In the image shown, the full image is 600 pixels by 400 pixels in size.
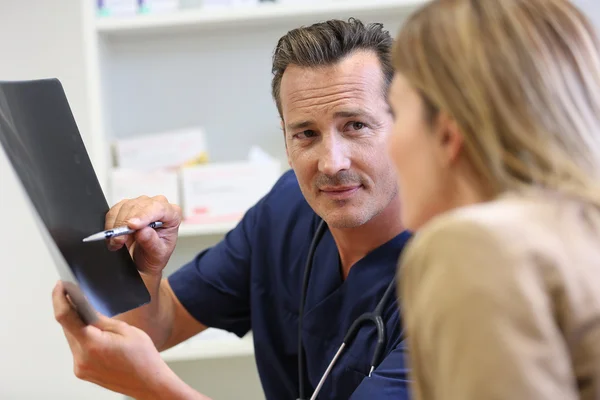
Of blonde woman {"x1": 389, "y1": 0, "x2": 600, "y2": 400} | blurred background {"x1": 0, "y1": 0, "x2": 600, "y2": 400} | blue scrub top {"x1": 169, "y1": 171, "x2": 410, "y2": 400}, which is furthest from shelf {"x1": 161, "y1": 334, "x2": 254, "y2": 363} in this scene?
blonde woman {"x1": 389, "y1": 0, "x2": 600, "y2": 400}

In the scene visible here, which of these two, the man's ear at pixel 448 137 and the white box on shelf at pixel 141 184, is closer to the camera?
the man's ear at pixel 448 137

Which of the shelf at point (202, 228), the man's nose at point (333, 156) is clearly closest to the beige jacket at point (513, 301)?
the man's nose at point (333, 156)

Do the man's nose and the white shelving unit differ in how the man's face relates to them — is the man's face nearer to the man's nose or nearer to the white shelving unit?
the man's nose

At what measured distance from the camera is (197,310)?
147cm

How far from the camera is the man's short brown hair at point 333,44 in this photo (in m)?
1.26

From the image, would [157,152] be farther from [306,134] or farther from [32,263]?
[306,134]

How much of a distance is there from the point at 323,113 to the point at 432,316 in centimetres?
74

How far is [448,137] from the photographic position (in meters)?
0.61

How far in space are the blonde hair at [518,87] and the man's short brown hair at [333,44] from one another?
646 millimetres

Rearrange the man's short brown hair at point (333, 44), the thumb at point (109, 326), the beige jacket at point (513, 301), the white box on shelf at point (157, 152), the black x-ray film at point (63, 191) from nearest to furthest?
1. the beige jacket at point (513, 301)
2. the black x-ray film at point (63, 191)
3. the thumb at point (109, 326)
4. the man's short brown hair at point (333, 44)
5. the white box on shelf at point (157, 152)

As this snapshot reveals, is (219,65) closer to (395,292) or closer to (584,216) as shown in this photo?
(395,292)

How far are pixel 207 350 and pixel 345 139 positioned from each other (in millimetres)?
922

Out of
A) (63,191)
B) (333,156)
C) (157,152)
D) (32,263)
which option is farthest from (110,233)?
(32,263)

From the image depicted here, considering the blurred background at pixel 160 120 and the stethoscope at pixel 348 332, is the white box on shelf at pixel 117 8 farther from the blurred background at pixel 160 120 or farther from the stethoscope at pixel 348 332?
the stethoscope at pixel 348 332
